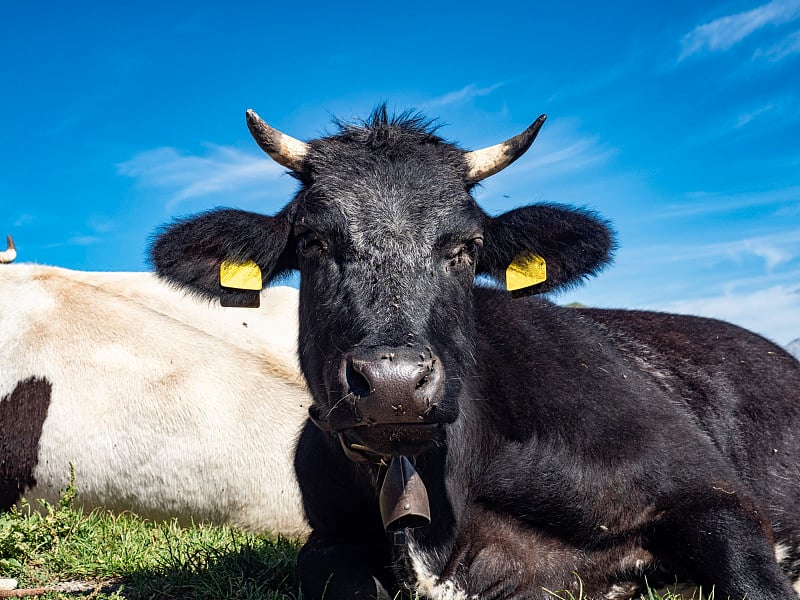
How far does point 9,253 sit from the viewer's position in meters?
12.8

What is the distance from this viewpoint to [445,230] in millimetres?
4797

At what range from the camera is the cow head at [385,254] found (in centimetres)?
392

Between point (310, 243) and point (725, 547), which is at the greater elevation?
point (310, 243)

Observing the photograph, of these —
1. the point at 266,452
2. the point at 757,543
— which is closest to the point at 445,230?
the point at 757,543

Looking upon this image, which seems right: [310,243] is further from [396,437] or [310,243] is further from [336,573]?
[336,573]

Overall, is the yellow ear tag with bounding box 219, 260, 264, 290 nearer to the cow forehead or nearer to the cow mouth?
the cow forehead

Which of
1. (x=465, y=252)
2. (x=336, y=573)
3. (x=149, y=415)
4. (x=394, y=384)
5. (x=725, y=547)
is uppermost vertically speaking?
(x=465, y=252)

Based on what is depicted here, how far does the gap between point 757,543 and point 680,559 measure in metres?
0.44

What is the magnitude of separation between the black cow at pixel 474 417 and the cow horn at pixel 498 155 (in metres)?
0.01

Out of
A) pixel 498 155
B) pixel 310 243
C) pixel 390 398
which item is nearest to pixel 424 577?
pixel 390 398

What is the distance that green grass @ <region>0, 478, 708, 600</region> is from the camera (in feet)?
18.4

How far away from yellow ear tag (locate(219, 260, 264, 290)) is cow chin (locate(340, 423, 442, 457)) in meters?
1.79

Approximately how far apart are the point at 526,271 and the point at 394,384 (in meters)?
2.12

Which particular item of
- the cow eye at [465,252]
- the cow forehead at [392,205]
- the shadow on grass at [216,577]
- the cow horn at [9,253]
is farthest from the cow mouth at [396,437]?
the cow horn at [9,253]
